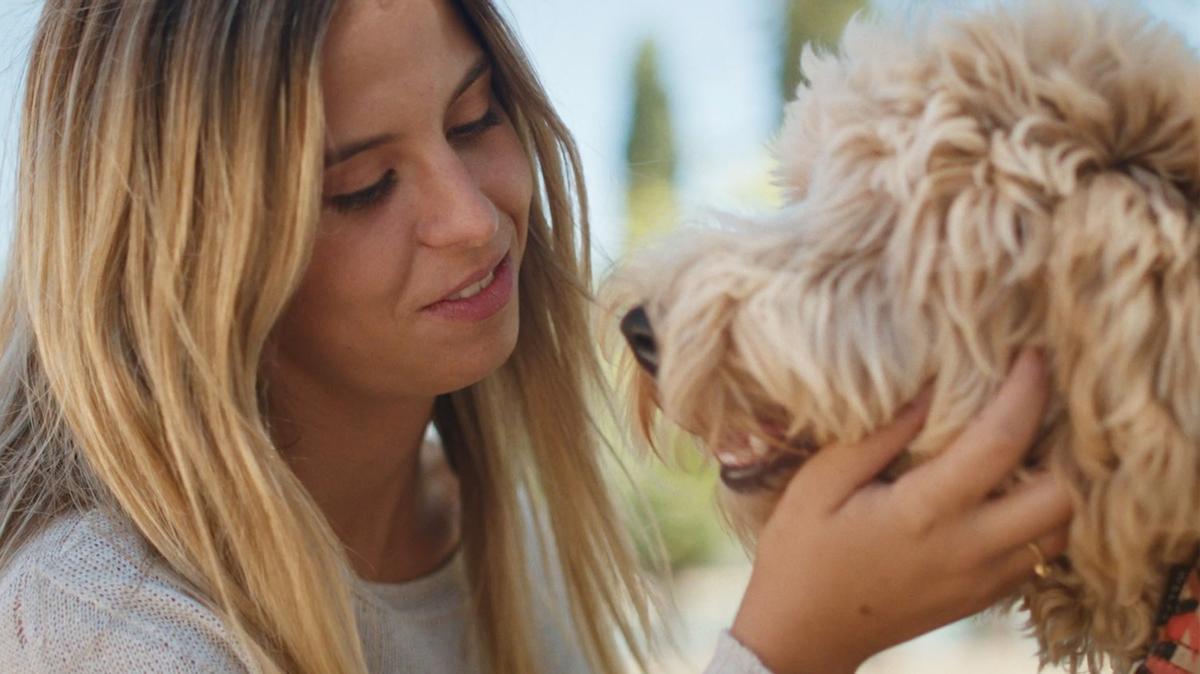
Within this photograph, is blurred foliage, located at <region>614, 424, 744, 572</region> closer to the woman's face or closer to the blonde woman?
the blonde woman

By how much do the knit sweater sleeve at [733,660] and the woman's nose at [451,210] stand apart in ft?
2.05

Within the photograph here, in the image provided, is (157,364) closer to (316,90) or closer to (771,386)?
(316,90)

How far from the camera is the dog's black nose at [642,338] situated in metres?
1.67

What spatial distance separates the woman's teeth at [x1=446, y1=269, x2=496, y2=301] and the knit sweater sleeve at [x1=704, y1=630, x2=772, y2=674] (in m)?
0.62

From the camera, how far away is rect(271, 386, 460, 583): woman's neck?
2.18 m

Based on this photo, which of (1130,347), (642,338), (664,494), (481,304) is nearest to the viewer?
(1130,347)

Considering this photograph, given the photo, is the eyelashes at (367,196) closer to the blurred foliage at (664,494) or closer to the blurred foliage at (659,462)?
the blurred foliage at (659,462)

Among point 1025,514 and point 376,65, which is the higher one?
point 376,65

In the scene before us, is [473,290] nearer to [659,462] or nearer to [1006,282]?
[659,462]

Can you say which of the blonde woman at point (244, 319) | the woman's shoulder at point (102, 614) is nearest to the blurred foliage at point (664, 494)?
the blonde woman at point (244, 319)

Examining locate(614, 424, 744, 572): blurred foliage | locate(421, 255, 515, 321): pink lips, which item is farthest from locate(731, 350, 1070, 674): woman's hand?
locate(421, 255, 515, 321): pink lips

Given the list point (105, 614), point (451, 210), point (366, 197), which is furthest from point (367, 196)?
point (105, 614)

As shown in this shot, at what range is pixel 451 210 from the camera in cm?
188

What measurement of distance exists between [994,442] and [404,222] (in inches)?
32.8
